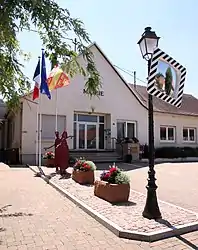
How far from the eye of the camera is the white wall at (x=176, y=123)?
83.2 feet

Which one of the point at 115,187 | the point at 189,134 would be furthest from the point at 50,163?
the point at 189,134

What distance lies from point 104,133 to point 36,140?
6.04m

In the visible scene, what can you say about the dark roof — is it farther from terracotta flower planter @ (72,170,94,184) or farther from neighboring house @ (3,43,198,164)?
terracotta flower planter @ (72,170,94,184)

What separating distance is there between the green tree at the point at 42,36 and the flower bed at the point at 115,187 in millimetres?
3585

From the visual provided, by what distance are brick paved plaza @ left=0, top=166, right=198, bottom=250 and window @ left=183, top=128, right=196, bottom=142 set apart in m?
20.8

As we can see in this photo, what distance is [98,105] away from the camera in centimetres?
2242

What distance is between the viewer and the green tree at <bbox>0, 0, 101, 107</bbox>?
12.5 feet

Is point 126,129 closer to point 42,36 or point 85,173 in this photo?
point 85,173

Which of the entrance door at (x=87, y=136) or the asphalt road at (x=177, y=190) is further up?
the entrance door at (x=87, y=136)

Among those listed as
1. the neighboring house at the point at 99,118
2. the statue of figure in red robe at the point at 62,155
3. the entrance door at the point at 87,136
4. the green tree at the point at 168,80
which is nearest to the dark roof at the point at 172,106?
the neighboring house at the point at 99,118

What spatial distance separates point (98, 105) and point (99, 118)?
131 cm

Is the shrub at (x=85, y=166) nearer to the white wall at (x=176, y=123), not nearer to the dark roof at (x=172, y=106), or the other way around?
the white wall at (x=176, y=123)

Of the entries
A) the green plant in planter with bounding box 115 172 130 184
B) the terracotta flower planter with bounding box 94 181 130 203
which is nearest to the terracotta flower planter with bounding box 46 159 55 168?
the terracotta flower planter with bounding box 94 181 130 203

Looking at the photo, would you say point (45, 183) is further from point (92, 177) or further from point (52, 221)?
point (52, 221)
